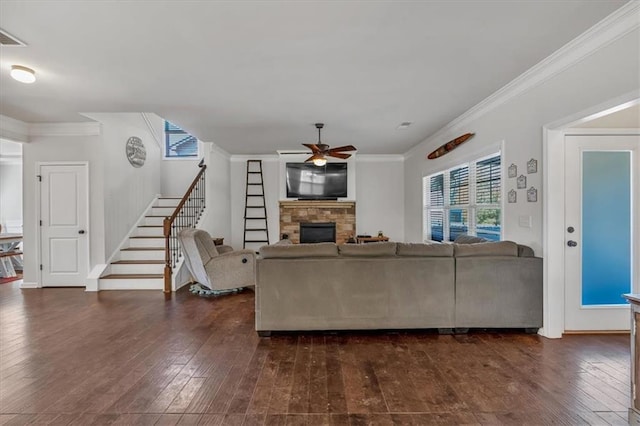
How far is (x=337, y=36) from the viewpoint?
2.48 m

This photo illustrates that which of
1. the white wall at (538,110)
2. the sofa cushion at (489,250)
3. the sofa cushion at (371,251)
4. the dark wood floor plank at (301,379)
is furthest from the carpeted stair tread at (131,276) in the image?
the white wall at (538,110)

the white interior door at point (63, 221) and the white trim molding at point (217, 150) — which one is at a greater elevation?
the white trim molding at point (217, 150)

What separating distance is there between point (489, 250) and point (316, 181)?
465cm

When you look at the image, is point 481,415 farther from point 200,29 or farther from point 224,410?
point 200,29

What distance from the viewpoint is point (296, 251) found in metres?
A: 3.30

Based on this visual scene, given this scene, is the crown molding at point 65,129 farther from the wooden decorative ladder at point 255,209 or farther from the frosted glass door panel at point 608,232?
the frosted glass door panel at point 608,232

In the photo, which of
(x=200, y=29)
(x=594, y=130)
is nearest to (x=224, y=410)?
(x=200, y=29)

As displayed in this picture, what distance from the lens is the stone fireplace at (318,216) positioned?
24.6 ft

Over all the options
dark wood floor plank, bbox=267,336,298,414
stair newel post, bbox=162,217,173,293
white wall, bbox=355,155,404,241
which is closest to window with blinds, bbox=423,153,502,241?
white wall, bbox=355,155,404,241

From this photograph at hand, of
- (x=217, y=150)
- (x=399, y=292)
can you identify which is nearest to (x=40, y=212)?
(x=217, y=150)

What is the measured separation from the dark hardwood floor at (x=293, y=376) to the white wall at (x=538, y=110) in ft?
4.22

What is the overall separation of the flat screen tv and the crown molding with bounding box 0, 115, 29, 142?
458cm

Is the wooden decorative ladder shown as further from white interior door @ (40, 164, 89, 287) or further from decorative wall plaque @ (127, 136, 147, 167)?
white interior door @ (40, 164, 89, 287)

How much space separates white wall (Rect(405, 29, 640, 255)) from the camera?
2.35m
